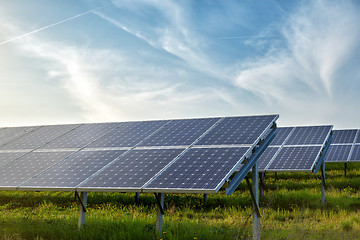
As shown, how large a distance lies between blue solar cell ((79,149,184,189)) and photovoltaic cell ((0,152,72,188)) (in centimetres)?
263

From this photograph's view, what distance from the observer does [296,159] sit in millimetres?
19141

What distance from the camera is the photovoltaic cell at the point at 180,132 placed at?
11.6 meters

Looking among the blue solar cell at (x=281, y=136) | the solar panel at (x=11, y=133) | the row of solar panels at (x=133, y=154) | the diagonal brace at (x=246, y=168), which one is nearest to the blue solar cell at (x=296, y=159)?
the row of solar panels at (x=133, y=154)

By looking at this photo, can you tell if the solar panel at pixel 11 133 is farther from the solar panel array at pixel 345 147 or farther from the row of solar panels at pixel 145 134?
the solar panel array at pixel 345 147

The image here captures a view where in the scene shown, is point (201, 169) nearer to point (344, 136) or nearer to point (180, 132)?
point (180, 132)

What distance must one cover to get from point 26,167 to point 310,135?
16.3 m

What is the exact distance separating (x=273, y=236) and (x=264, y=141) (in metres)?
3.01

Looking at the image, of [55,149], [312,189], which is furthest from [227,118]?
[312,189]

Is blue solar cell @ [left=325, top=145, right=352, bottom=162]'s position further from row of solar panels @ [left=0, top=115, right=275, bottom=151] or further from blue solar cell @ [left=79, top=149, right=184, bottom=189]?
blue solar cell @ [left=79, top=149, right=184, bottom=189]

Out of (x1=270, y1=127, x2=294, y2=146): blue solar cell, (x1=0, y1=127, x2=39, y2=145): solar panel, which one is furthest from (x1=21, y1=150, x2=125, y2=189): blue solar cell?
(x1=270, y1=127, x2=294, y2=146): blue solar cell

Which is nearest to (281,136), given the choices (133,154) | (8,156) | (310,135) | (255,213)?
(310,135)

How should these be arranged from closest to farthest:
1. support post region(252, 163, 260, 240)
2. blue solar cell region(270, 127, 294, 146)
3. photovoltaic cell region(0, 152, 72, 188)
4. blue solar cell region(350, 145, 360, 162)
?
support post region(252, 163, 260, 240)
photovoltaic cell region(0, 152, 72, 188)
blue solar cell region(270, 127, 294, 146)
blue solar cell region(350, 145, 360, 162)

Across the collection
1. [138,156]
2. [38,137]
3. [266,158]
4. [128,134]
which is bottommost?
[138,156]

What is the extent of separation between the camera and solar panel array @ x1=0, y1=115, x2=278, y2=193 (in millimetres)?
9297
